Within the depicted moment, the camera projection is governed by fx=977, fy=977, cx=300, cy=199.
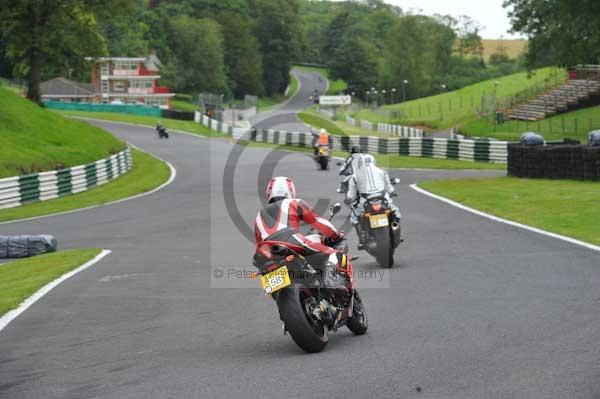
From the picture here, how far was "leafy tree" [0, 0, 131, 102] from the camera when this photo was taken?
57.3m

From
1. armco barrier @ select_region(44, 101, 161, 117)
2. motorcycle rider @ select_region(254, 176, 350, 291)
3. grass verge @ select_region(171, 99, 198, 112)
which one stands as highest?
grass verge @ select_region(171, 99, 198, 112)

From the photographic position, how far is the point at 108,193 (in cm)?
3241

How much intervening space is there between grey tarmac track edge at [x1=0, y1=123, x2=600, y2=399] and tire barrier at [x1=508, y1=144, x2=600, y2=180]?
10.0 meters

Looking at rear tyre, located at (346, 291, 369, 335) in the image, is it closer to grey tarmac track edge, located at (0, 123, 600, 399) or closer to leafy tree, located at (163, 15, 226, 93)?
grey tarmac track edge, located at (0, 123, 600, 399)

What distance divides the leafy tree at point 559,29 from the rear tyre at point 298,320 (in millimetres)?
39757

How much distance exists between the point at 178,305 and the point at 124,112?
88680 mm

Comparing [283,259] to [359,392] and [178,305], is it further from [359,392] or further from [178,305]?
[178,305]

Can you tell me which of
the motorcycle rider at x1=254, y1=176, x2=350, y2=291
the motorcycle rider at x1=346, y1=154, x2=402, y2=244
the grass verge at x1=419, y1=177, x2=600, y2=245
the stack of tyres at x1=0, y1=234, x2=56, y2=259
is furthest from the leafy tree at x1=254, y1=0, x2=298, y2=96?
the motorcycle rider at x1=254, y1=176, x2=350, y2=291

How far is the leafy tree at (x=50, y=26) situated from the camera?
57281mm

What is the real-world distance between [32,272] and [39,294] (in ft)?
8.93

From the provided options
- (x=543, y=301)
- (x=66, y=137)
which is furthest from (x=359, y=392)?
(x=66, y=137)

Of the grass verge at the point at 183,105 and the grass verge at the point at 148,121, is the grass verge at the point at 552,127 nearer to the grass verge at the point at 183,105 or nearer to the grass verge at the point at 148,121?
the grass verge at the point at 148,121

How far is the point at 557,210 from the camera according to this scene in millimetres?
19797

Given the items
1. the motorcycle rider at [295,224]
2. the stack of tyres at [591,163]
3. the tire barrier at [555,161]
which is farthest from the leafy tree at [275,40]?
the motorcycle rider at [295,224]
